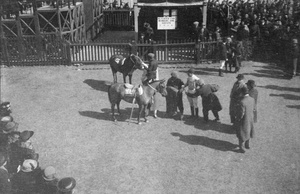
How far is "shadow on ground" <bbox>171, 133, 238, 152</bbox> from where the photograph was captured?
374 inches

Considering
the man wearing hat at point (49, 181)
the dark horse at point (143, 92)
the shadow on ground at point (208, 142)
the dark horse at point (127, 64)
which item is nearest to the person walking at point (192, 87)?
the dark horse at point (143, 92)

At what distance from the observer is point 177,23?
22.0 metres

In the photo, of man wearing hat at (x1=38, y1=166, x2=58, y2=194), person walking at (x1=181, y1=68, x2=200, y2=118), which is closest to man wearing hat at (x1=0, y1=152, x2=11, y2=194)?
man wearing hat at (x1=38, y1=166, x2=58, y2=194)

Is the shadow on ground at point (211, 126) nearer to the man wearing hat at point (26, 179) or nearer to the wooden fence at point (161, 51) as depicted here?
the man wearing hat at point (26, 179)

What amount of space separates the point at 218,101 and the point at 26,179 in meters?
6.26

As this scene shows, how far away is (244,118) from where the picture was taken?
8.90m

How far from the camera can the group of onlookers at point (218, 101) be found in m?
8.95

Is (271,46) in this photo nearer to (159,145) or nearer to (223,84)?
(223,84)

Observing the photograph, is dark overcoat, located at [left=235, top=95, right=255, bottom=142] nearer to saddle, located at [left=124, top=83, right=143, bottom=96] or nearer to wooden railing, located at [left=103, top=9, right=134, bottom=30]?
saddle, located at [left=124, top=83, right=143, bottom=96]

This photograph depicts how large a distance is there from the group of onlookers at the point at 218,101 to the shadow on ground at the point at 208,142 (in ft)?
1.28

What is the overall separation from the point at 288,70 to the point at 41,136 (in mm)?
11614

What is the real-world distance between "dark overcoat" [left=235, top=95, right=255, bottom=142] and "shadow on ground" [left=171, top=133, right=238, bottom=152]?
1.97 ft

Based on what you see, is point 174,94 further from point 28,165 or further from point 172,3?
point 172,3

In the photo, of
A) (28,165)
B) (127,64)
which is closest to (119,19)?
(127,64)
